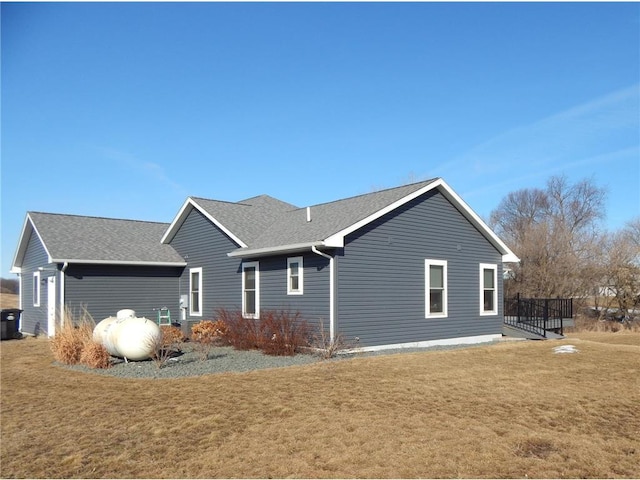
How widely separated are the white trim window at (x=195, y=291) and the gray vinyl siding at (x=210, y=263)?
0.19 metres

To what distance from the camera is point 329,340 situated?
576 inches

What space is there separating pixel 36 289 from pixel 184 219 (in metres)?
6.55

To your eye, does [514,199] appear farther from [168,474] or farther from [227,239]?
[168,474]

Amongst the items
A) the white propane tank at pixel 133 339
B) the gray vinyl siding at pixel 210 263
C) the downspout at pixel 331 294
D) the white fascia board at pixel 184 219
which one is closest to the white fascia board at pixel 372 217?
the downspout at pixel 331 294

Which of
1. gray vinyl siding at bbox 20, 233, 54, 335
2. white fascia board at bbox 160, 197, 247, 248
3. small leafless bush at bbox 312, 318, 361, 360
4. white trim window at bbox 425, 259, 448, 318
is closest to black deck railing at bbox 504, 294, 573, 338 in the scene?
white trim window at bbox 425, 259, 448, 318

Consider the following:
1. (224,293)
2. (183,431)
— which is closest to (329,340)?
(224,293)

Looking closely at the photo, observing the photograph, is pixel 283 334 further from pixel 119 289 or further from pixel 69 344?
pixel 119 289

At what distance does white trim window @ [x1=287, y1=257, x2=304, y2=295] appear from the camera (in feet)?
52.1

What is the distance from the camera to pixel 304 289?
15742mm

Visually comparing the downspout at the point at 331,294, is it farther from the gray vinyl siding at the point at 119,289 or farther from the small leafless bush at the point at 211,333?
the gray vinyl siding at the point at 119,289

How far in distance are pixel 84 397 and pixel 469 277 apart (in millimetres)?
Answer: 12522

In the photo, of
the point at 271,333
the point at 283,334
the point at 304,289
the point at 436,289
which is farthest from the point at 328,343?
the point at 436,289

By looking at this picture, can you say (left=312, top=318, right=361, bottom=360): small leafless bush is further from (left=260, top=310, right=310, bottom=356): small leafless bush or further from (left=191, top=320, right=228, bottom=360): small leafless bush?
(left=191, top=320, right=228, bottom=360): small leafless bush

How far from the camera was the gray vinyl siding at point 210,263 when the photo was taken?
736 inches
